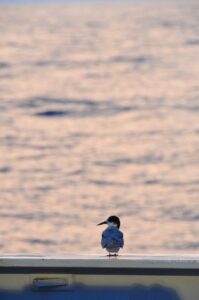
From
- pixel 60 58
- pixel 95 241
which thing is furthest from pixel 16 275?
pixel 60 58

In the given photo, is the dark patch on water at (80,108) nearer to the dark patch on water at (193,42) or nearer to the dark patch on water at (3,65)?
the dark patch on water at (3,65)

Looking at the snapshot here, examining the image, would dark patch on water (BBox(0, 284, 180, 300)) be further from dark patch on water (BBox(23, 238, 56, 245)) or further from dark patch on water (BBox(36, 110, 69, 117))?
dark patch on water (BBox(36, 110, 69, 117))

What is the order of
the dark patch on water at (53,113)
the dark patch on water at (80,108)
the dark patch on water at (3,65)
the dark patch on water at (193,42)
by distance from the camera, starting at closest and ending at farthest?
the dark patch on water at (53,113) < the dark patch on water at (80,108) < the dark patch on water at (3,65) < the dark patch on water at (193,42)

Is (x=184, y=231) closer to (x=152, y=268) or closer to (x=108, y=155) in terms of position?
(x=108, y=155)

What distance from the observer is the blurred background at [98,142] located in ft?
74.4

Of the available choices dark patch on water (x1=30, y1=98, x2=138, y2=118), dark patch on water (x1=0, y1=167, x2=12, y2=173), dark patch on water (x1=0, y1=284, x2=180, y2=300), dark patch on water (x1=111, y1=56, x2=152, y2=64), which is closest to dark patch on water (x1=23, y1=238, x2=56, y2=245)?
dark patch on water (x1=0, y1=167, x2=12, y2=173)

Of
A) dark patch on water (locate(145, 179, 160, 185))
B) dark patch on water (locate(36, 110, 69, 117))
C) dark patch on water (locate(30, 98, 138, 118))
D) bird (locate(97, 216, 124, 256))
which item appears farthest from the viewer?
dark patch on water (locate(30, 98, 138, 118))

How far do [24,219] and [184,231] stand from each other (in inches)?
112

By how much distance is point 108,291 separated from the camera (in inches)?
317

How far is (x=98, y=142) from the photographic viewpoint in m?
35.0

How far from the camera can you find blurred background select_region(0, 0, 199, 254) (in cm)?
2269

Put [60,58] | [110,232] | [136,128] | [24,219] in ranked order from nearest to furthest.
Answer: [110,232] < [24,219] < [136,128] < [60,58]

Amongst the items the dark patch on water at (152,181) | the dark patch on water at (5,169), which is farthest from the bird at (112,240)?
the dark patch on water at (5,169)

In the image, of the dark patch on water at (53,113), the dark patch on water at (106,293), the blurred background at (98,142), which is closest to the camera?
the dark patch on water at (106,293)
